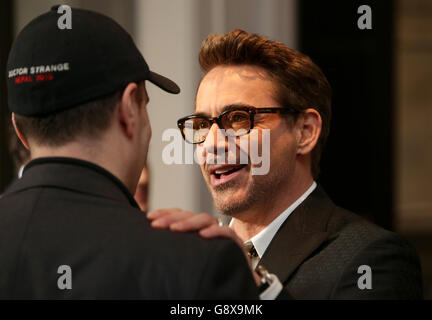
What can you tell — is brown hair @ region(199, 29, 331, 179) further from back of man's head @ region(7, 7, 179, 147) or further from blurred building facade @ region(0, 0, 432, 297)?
blurred building facade @ region(0, 0, 432, 297)

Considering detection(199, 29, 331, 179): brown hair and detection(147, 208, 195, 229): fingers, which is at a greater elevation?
detection(199, 29, 331, 179): brown hair

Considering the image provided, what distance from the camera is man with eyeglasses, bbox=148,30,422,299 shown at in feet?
5.74

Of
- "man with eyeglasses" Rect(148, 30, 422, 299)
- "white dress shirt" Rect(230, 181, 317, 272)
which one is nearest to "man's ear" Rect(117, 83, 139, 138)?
"man with eyeglasses" Rect(148, 30, 422, 299)

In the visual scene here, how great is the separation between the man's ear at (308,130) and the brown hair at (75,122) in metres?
1.00

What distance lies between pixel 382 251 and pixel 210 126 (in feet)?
2.33

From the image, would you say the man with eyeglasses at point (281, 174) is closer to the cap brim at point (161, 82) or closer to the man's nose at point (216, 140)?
the man's nose at point (216, 140)

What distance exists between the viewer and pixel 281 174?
205 centimetres

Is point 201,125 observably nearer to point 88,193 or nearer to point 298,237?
point 298,237

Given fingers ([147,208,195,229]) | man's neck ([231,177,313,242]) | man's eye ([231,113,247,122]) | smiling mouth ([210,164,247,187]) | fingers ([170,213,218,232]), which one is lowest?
man's neck ([231,177,313,242])

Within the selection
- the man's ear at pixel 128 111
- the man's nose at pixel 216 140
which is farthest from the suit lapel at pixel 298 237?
the man's ear at pixel 128 111

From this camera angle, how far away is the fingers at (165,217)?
3.87ft

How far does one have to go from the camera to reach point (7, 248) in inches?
45.4

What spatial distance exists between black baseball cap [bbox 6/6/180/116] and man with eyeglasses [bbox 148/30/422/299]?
2.52 feet
